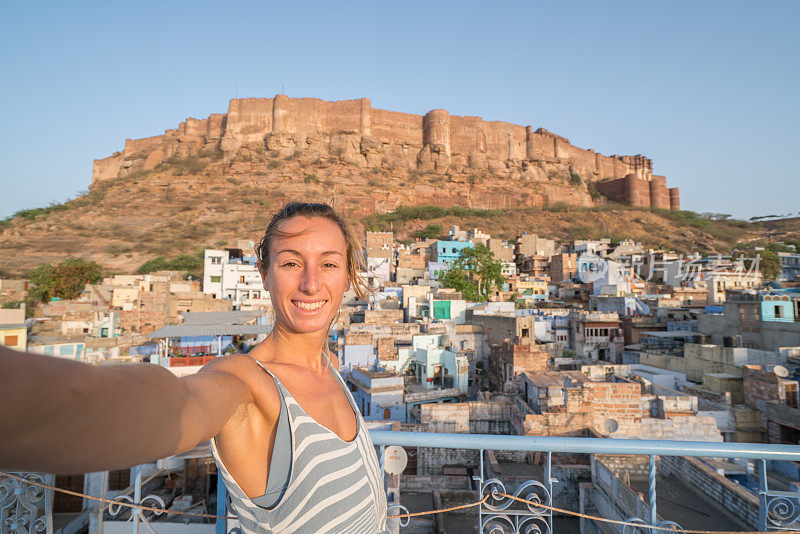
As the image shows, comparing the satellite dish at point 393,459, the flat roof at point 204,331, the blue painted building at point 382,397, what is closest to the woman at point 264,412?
the satellite dish at point 393,459

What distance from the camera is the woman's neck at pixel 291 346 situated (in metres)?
1.11

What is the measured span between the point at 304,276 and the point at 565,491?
26.2ft

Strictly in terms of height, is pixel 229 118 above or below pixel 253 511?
above

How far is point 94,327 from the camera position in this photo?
1694cm

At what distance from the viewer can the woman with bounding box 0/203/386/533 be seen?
449 mm

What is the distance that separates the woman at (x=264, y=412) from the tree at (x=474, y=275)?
2352 cm

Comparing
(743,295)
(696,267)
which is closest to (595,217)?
(696,267)

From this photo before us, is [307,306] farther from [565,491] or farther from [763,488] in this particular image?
[565,491]

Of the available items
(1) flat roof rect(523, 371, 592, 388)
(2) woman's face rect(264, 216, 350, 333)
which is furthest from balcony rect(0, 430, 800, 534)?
(1) flat roof rect(523, 371, 592, 388)

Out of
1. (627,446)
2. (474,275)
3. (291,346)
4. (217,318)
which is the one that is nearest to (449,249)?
(474,275)

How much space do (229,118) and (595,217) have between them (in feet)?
137

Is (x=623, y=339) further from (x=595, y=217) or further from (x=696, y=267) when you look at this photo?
(x=595, y=217)

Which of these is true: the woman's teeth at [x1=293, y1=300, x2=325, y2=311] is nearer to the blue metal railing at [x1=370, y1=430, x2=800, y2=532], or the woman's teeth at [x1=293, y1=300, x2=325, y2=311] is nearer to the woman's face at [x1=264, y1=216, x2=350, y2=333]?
the woman's face at [x1=264, y1=216, x2=350, y2=333]

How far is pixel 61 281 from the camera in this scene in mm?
23797
